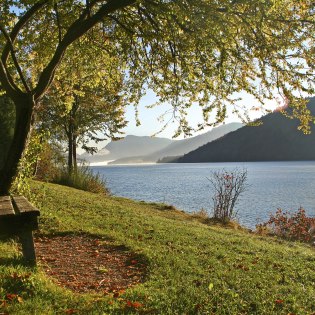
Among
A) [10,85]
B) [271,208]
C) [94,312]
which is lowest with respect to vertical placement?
[271,208]

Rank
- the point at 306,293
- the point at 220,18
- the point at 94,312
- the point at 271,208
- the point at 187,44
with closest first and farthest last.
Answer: the point at 94,312 < the point at 306,293 < the point at 220,18 < the point at 187,44 < the point at 271,208

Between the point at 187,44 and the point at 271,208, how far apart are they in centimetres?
2071

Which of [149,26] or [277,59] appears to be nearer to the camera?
[277,59]

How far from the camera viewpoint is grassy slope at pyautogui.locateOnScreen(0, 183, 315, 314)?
495cm

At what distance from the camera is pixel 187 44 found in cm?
945

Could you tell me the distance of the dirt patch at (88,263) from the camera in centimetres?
596

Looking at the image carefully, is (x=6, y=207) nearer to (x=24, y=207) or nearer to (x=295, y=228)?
(x=24, y=207)

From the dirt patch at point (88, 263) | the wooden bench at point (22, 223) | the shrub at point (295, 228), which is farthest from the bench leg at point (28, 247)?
the shrub at point (295, 228)

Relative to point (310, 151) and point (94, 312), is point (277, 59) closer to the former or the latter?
point (94, 312)

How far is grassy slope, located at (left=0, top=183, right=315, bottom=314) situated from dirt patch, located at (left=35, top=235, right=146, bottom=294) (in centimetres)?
31

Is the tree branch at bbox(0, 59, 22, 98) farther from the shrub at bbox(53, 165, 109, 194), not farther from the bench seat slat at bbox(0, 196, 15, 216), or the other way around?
the shrub at bbox(53, 165, 109, 194)

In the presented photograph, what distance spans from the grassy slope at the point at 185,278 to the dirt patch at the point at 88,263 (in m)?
0.31

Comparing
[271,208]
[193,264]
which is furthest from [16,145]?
[271,208]

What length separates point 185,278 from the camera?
631 cm
